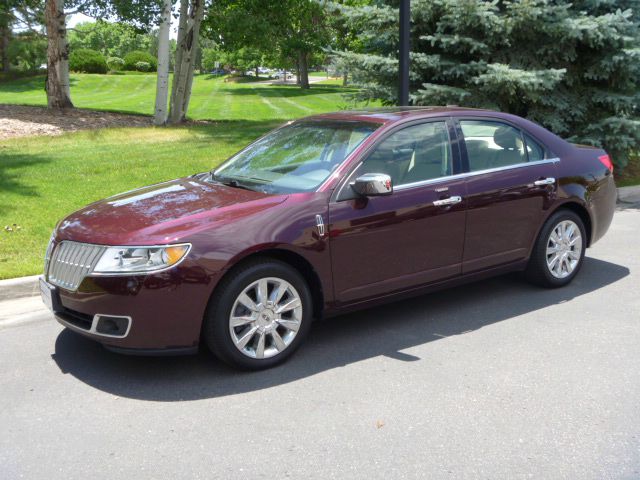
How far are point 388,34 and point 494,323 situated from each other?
279 inches

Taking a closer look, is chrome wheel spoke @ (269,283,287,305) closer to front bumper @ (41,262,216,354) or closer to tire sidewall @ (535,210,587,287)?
front bumper @ (41,262,216,354)

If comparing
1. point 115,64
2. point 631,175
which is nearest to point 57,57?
point 631,175

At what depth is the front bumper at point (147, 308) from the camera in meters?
4.07

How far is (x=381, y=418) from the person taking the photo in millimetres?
3869

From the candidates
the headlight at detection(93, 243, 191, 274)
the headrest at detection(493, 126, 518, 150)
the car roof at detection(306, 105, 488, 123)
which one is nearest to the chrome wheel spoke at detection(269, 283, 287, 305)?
the headlight at detection(93, 243, 191, 274)

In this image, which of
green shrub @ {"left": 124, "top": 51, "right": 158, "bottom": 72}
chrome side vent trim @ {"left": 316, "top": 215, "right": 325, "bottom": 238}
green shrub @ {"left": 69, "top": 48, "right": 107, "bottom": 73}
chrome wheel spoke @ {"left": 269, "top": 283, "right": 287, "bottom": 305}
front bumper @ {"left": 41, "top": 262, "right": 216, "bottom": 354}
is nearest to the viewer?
front bumper @ {"left": 41, "top": 262, "right": 216, "bottom": 354}

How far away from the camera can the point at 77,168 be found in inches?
432

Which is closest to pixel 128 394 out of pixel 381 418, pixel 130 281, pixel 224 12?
pixel 130 281

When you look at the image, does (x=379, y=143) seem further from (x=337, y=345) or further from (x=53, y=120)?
(x=53, y=120)

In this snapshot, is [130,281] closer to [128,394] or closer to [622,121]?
[128,394]

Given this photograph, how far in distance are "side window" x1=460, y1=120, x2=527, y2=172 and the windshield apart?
0.86 m

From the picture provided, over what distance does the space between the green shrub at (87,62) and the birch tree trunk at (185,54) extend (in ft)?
148

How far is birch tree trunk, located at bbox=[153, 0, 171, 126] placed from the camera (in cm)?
1779

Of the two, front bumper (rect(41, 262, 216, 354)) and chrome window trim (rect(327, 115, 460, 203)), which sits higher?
chrome window trim (rect(327, 115, 460, 203))
